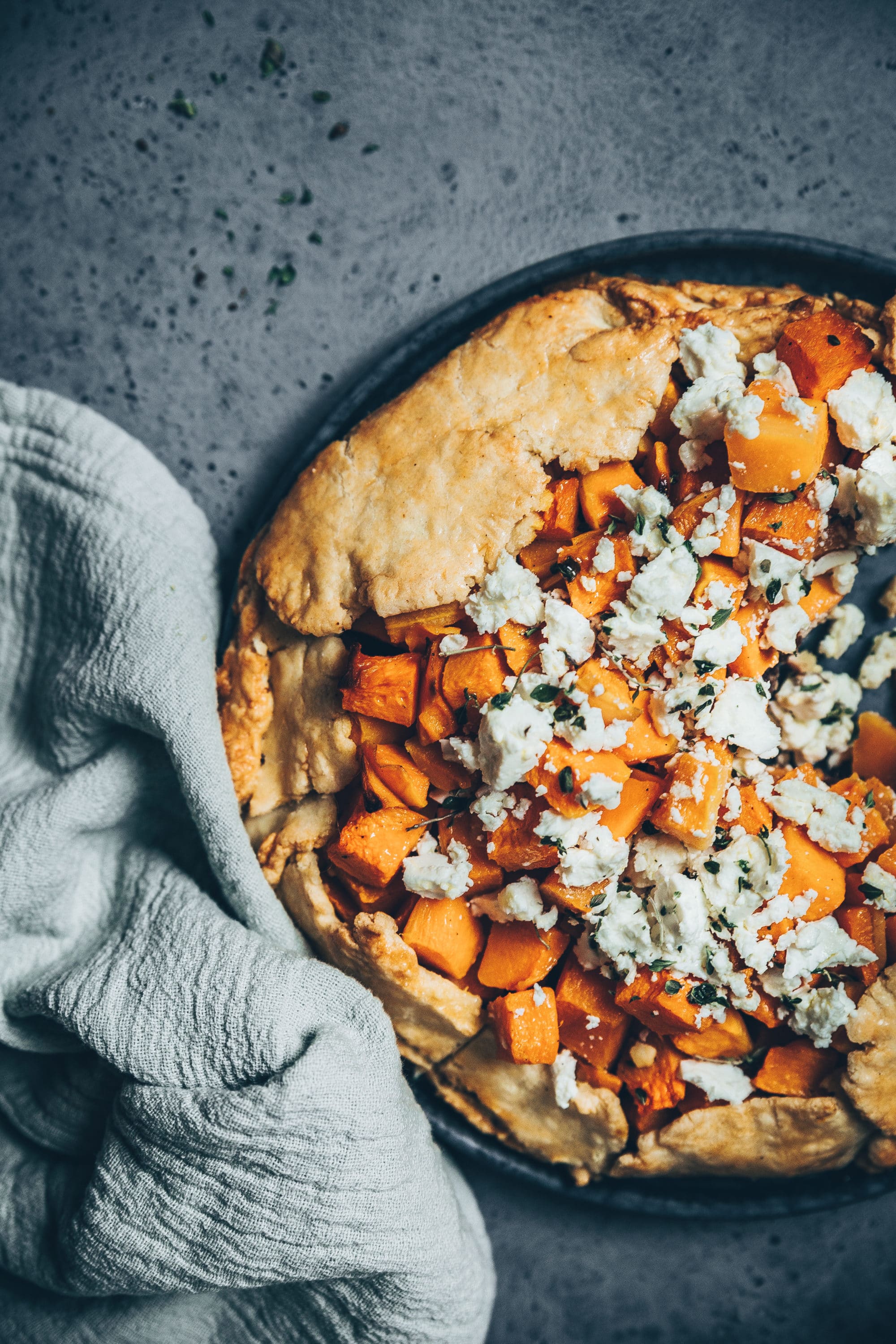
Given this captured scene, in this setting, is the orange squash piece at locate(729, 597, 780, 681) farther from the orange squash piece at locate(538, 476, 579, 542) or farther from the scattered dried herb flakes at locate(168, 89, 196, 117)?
the scattered dried herb flakes at locate(168, 89, 196, 117)

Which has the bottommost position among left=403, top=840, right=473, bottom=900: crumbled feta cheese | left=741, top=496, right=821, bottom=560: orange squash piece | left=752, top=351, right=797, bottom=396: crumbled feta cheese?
left=403, top=840, right=473, bottom=900: crumbled feta cheese

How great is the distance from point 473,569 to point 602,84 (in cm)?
138

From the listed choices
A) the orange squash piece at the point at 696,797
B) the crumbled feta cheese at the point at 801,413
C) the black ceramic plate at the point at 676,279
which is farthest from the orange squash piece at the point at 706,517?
the black ceramic plate at the point at 676,279

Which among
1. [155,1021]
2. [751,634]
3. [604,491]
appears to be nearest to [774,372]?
[604,491]

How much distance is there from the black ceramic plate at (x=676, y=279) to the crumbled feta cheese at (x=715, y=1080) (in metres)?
0.41

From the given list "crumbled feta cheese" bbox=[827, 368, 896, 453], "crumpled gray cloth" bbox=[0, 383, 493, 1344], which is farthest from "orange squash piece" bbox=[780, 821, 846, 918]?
"crumpled gray cloth" bbox=[0, 383, 493, 1344]

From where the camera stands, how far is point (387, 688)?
5.42ft

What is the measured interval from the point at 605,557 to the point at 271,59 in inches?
62.0

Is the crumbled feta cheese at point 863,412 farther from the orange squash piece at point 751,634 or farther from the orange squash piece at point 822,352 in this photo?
the orange squash piece at point 751,634

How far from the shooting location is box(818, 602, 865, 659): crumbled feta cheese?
6.23 ft

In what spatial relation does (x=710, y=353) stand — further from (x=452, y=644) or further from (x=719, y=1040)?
(x=719, y=1040)

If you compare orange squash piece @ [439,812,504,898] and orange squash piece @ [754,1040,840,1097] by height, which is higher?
orange squash piece @ [439,812,504,898]

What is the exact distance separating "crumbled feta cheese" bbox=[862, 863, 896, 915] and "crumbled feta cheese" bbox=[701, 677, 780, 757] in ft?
1.16

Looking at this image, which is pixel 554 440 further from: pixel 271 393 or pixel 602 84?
pixel 602 84
